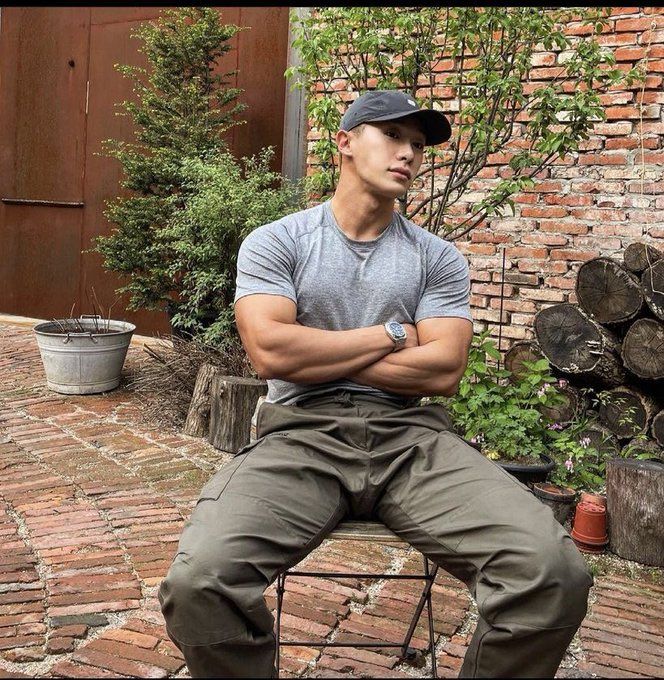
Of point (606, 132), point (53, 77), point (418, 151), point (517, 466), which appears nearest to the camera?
point (418, 151)

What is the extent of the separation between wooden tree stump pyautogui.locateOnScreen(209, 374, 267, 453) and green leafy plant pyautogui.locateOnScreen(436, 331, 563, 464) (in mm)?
1235

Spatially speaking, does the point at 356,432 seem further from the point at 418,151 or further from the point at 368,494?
the point at 418,151

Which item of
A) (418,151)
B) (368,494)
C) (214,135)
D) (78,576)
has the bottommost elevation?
(78,576)

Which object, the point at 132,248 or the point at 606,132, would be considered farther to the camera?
the point at 132,248

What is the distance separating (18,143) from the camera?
8766 mm

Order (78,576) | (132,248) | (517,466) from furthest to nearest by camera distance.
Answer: (132,248) → (517,466) → (78,576)

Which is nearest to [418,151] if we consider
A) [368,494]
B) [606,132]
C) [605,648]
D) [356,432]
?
[356,432]

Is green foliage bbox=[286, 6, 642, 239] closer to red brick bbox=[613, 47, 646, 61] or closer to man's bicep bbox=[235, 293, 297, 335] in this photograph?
red brick bbox=[613, 47, 646, 61]

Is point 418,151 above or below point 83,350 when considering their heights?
above

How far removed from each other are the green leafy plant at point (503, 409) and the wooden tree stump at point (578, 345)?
15 centimetres

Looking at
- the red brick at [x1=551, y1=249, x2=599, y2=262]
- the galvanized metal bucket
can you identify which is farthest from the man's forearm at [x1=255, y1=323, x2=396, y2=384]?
the galvanized metal bucket

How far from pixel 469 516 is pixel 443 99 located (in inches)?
164

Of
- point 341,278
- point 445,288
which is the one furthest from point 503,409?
point 341,278

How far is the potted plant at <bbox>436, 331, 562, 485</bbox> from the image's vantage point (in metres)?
4.18
